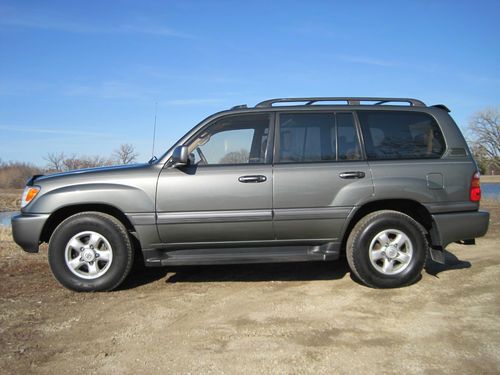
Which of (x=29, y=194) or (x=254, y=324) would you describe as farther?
(x=29, y=194)

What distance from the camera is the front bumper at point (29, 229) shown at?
4129mm

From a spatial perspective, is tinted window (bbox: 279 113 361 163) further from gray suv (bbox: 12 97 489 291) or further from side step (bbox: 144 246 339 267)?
side step (bbox: 144 246 339 267)

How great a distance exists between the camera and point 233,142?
446 centimetres

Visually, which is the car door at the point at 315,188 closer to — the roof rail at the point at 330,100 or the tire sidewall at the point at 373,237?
the tire sidewall at the point at 373,237

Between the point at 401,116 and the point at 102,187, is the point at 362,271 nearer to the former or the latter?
the point at 401,116

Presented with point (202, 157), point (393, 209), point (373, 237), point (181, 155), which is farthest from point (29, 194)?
point (393, 209)

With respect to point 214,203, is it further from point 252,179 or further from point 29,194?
point 29,194

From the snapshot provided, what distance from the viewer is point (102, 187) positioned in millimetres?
4152

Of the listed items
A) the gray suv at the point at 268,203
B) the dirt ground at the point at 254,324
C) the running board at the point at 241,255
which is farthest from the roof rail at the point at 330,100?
the dirt ground at the point at 254,324

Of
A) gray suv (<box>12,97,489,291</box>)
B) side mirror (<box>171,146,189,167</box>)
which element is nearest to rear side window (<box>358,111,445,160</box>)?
gray suv (<box>12,97,489,291</box>)

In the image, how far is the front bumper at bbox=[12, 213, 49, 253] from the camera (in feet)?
13.5

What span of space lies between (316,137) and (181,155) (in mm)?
1498

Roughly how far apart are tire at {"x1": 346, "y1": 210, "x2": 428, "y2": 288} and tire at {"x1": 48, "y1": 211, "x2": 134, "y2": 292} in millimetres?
2395

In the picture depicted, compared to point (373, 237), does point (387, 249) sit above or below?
below
